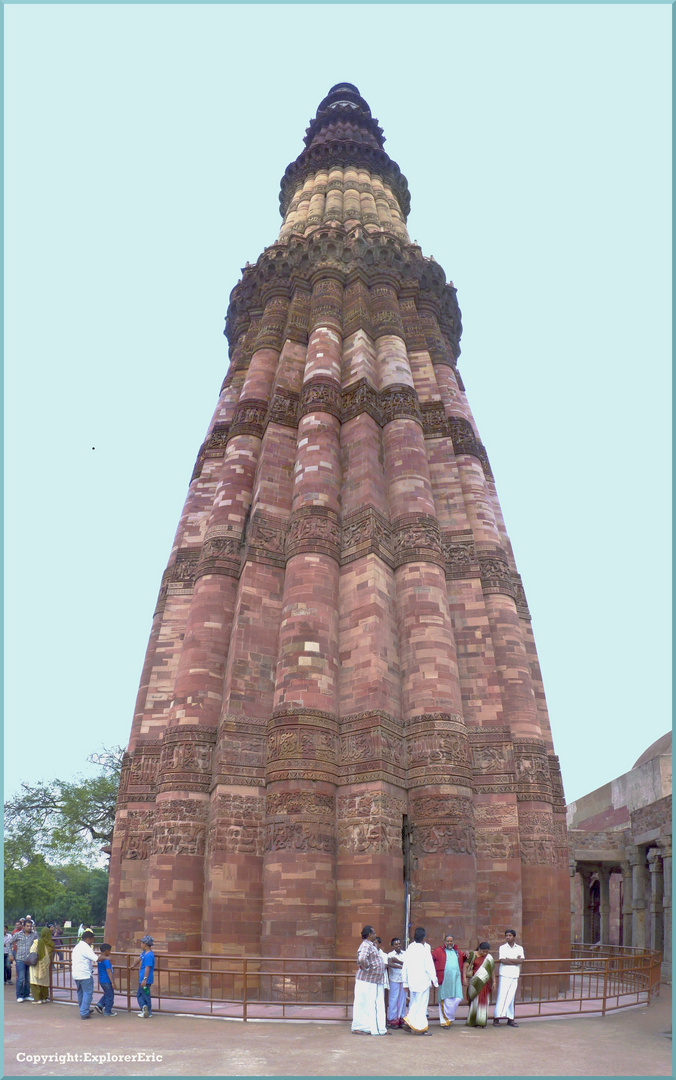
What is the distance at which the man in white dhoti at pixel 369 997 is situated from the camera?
9742 mm

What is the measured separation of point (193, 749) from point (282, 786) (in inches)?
98.1

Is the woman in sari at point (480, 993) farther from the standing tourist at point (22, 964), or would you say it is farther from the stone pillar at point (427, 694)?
the standing tourist at point (22, 964)

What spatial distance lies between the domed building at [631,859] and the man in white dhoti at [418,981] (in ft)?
33.8

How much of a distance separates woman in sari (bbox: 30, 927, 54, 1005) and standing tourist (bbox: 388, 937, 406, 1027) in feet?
18.3

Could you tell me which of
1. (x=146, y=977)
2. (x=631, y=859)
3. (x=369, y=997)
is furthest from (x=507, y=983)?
(x=631, y=859)

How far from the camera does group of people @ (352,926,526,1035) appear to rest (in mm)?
Result: 9820

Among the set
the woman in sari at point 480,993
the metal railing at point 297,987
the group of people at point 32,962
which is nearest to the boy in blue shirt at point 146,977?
the metal railing at point 297,987

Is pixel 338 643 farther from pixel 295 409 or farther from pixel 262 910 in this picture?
pixel 295 409

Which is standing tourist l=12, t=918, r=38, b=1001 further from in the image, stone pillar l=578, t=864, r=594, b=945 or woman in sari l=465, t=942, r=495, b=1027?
stone pillar l=578, t=864, r=594, b=945

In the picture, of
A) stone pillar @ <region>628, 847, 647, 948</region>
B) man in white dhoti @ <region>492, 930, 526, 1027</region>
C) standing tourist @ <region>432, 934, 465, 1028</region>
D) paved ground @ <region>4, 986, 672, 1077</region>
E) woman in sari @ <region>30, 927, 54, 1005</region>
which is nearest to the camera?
paved ground @ <region>4, 986, 672, 1077</region>

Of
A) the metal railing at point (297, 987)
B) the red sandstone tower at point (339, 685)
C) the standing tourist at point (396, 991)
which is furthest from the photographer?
the red sandstone tower at point (339, 685)

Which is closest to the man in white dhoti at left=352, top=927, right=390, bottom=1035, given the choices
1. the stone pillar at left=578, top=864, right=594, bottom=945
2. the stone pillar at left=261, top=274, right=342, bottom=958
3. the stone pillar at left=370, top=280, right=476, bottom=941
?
the stone pillar at left=261, top=274, right=342, bottom=958

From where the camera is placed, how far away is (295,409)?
2122 centimetres

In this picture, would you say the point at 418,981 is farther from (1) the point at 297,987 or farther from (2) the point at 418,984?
(1) the point at 297,987
